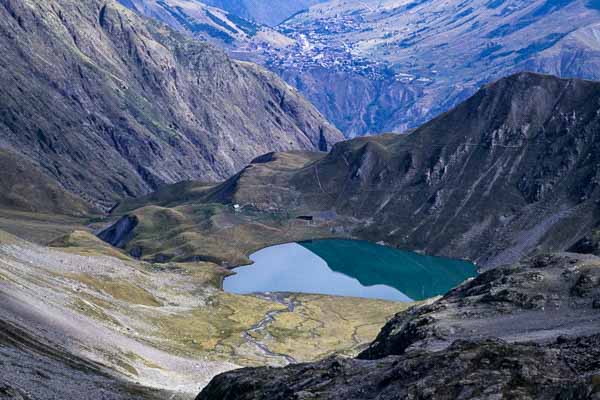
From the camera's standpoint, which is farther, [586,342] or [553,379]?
[586,342]

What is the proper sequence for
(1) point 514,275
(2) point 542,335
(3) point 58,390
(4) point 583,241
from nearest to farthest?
1. (3) point 58,390
2. (2) point 542,335
3. (1) point 514,275
4. (4) point 583,241

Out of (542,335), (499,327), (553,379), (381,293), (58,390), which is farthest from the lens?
(381,293)

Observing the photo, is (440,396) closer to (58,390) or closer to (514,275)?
(58,390)

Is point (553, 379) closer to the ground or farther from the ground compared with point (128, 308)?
farther from the ground

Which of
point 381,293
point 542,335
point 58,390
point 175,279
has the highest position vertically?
point 58,390

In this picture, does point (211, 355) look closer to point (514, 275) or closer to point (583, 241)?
point (514, 275)

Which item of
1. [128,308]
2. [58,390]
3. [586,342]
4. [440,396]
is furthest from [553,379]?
[128,308]
